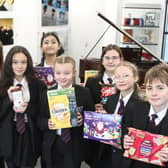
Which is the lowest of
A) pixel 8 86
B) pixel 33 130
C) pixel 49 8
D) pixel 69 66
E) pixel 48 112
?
pixel 33 130

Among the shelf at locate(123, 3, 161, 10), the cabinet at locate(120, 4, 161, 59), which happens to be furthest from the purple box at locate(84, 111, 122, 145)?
the shelf at locate(123, 3, 161, 10)

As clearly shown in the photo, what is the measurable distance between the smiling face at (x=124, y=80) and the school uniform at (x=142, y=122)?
32 cm

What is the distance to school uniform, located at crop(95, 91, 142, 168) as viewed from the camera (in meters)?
2.27

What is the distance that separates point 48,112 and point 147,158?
3.01 feet

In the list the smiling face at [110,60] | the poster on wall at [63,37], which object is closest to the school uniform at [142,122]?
the smiling face at [110,60]

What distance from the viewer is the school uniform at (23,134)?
2.52 m

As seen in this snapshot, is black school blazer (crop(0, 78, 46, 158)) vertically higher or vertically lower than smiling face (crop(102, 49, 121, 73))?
lower

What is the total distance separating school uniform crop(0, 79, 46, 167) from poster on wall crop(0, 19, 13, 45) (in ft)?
5.51

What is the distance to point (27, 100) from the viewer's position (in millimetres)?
2523

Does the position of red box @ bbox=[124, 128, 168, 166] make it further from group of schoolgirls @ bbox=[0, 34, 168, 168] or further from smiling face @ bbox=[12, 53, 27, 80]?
smiling face @ bbox=[12, 53, 27, 80]

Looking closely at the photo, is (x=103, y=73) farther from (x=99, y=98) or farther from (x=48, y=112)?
(x=48, y=112)

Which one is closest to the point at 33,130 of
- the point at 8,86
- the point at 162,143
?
the point at 8,86

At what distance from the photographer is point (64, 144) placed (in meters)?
2.42

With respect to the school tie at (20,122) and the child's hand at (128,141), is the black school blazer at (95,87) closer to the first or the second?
the school tie at (20,122)
